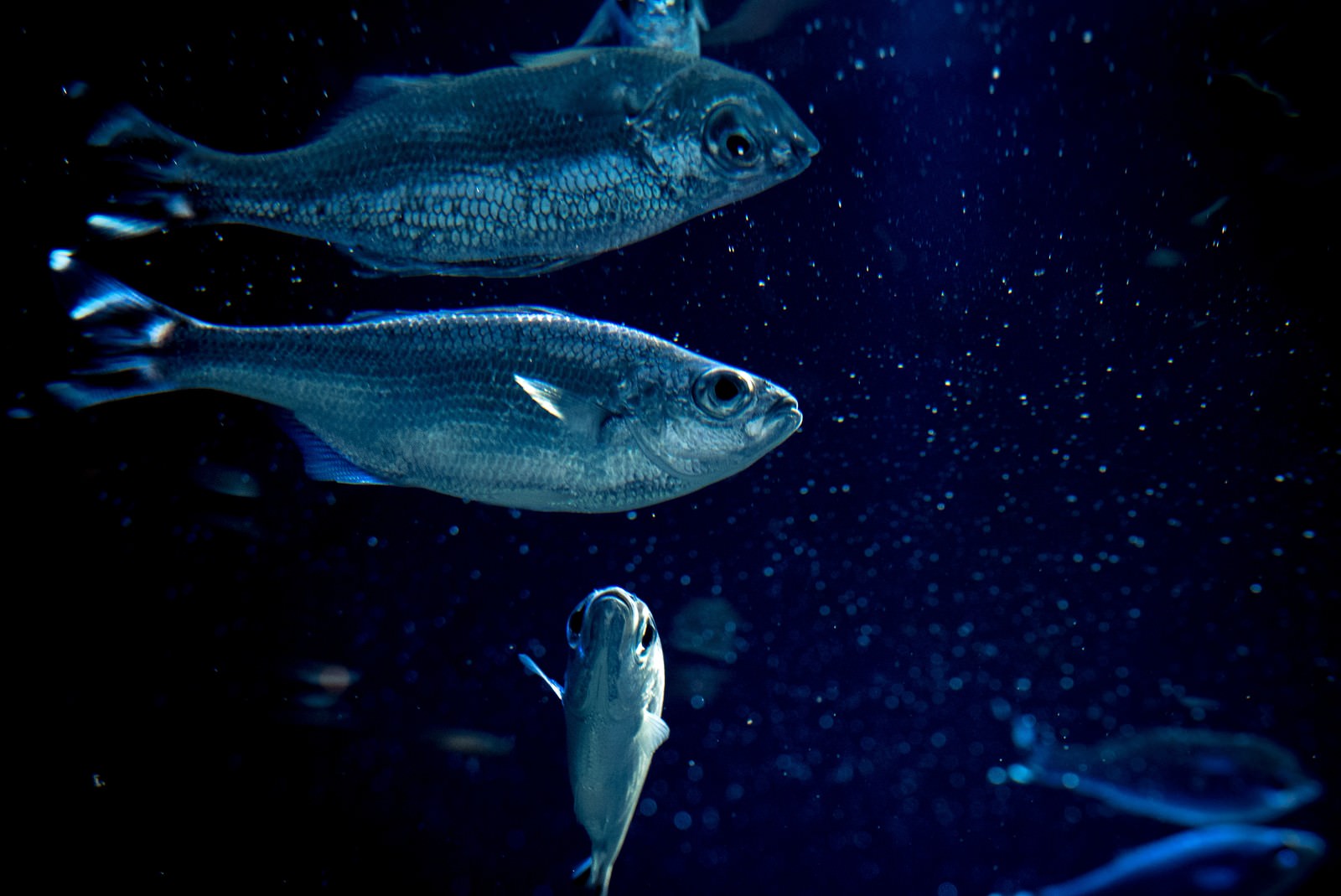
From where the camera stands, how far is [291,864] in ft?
10.8

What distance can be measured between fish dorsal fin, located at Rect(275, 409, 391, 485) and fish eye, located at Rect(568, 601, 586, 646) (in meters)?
0.65

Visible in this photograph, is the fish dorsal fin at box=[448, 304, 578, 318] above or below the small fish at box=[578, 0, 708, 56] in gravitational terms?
below

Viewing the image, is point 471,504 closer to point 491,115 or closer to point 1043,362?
point 491,115

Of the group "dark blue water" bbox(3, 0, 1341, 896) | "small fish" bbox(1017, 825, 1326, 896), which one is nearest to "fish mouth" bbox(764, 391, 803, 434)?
"small fish" bbox(1017, 825, 1326, 896)

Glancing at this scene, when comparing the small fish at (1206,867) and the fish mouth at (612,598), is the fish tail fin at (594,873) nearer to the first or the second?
the fish mouth at (612,598)

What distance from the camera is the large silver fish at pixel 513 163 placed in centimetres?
143

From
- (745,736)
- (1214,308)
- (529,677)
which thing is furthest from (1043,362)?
(529,677)

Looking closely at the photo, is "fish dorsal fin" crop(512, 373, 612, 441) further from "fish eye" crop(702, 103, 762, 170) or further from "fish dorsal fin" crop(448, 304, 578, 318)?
"fish eye" crop(702, 103, 762, 170)

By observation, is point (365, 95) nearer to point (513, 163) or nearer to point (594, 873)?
point (513, 163)

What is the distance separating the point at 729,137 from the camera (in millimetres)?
1450

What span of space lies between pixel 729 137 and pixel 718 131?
0.10 feet

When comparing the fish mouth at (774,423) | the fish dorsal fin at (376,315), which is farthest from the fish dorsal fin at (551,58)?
the fish mouth at (774,423)

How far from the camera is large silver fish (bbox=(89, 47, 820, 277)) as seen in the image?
4.69 ft

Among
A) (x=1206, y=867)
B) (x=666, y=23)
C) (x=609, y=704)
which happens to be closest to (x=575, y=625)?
(x=609, y=704)
